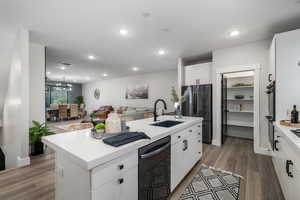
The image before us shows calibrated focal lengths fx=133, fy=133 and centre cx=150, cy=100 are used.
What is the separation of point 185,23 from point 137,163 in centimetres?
249

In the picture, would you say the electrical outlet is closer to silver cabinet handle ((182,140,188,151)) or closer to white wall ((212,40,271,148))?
silver cabinet handle ((182,140,188,151))

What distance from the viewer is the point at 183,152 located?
1991 millimetres

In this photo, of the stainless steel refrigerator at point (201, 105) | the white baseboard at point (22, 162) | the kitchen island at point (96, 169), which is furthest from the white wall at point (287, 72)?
the white baseboard at point (22, 162)

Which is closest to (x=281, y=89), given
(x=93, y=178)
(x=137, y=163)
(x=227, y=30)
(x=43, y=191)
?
(x=227, y=30)

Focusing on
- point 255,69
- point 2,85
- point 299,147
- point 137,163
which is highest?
point 255,69

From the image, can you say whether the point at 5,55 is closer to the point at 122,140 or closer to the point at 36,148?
the point at 36,148

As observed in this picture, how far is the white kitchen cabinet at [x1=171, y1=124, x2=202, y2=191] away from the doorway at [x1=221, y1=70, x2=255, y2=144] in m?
2.35

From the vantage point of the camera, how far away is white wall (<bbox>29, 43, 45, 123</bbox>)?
129 inches

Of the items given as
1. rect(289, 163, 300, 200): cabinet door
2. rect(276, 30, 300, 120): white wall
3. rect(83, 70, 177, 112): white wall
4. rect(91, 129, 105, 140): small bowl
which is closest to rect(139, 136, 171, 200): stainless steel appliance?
rect(91, 129, 105, 140): small bowl

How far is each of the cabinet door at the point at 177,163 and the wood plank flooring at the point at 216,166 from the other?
0.20 meters

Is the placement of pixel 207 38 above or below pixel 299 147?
above

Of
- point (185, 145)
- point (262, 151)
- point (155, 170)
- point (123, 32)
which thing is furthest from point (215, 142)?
point (123, 32)

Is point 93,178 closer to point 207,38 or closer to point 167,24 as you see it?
point 167,24

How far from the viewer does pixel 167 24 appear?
8.21 ft
